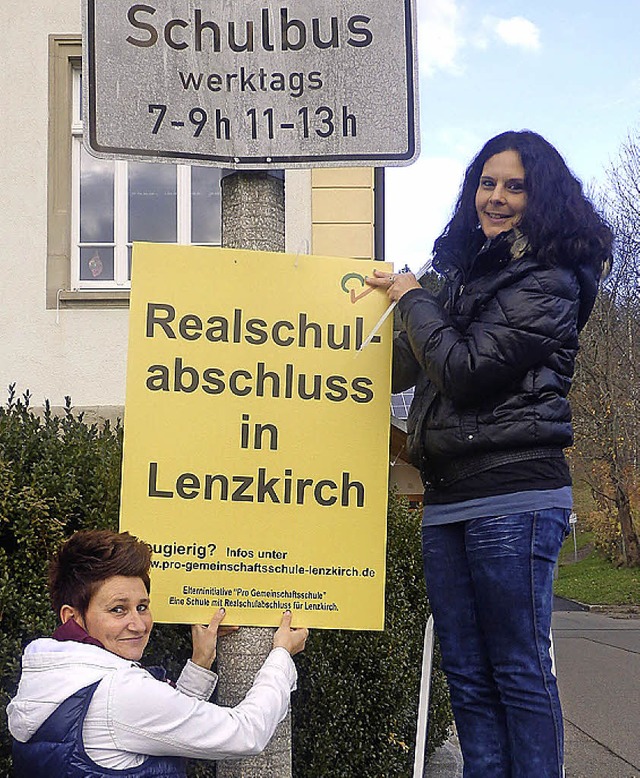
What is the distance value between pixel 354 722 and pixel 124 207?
6.05 m

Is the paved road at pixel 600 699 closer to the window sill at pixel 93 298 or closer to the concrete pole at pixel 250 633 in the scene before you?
the concrete pole at pixel 250 633

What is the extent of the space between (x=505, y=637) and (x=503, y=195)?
1128 millimetres

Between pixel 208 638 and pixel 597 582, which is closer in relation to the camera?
pixel 208 638

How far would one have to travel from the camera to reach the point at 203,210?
31.7 feet

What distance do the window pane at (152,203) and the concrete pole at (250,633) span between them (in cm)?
685

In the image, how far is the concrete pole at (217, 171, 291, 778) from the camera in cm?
272

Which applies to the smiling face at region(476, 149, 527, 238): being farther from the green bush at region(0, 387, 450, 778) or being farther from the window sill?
the window sill

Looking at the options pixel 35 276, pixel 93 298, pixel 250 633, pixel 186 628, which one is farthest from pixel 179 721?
pixel 35 276

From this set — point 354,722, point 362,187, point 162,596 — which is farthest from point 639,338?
point 162,596

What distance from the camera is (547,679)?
273cm

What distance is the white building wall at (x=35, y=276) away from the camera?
935 cm

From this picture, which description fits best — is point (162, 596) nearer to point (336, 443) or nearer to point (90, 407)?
point (336, 443)

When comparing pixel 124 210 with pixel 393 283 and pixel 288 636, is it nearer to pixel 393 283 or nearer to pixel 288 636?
pixel 393 283

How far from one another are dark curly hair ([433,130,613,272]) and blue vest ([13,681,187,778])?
4.93 feet
